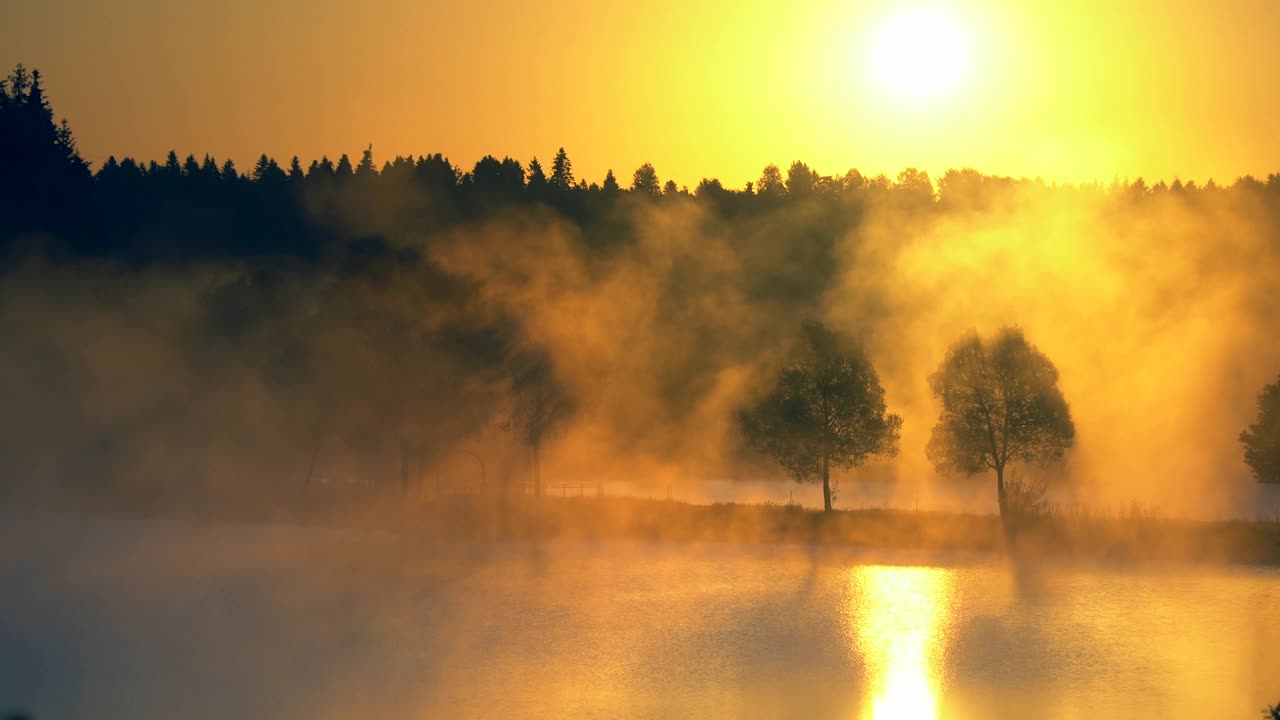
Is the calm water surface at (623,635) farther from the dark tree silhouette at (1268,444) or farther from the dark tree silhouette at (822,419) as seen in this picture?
the dark tree silhouette at (1268,444)

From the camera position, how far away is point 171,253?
537 ft

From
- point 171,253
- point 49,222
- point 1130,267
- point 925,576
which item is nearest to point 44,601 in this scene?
point 925,576

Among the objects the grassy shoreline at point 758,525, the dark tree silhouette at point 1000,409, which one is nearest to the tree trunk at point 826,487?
the grassy shoreline at point 758,525

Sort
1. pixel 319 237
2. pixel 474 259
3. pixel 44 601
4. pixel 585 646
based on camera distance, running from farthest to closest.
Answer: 1. pixel 319 237
2. pixel 474 259
3. pixel 44 601
4. pixel 585 646

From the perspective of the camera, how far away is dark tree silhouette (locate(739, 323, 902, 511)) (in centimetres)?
7206

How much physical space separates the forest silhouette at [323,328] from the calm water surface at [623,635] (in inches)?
658

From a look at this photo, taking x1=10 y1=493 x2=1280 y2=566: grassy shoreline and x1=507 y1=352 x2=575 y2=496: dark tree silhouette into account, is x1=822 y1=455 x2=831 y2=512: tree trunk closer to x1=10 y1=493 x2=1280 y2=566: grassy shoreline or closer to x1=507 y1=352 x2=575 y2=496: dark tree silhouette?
x1=10 y1=493 x2=1280 y2=566: grassy shoreline

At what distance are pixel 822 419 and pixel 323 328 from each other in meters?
40.7

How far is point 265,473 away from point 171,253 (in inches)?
3434

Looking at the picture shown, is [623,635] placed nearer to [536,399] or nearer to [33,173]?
[536,399]

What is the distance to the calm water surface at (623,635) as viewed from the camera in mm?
35188

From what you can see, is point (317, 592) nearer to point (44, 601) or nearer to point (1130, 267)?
point (44, 601)

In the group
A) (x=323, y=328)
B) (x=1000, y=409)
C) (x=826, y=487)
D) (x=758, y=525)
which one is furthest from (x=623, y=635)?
(x=323, y=328)

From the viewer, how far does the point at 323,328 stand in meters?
88.1
